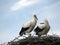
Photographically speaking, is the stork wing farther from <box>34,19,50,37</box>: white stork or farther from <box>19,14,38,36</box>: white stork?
<box>34,19,50,37</box>: white stork

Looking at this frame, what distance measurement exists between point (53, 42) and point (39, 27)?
2.31 m

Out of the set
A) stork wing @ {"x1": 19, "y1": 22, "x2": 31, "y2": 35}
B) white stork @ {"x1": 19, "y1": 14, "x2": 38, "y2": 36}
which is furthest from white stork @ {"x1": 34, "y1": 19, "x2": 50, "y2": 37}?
stork wing @ {"x1": 19, "y1": 22, "x2": 31, "y2": 35}

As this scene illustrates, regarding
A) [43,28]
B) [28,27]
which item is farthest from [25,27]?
[43,28]

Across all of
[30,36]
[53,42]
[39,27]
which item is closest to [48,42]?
[53,42]

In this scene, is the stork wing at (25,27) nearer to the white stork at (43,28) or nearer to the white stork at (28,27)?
the white stork at (28,27)

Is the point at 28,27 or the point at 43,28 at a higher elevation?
the point at 28,27

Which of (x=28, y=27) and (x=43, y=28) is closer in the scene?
(x=43, y=28)

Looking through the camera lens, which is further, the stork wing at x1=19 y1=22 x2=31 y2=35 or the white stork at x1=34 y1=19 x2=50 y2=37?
the stork wing at x1=19 y1=22 x2=31 y2=35

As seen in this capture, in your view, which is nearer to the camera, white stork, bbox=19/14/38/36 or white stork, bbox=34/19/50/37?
white stork, bbox=34/19/50/37

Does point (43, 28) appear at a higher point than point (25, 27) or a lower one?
lower

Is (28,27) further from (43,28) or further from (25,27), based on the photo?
(43,28)

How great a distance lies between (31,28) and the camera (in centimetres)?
1557

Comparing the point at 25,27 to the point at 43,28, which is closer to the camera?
the point at 43,28

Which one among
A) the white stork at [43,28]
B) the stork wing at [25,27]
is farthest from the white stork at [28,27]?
the white stork at [43,28]
